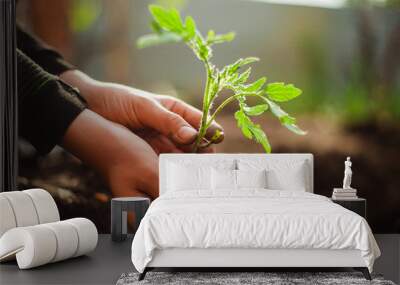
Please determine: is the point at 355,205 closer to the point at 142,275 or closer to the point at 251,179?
the point at 251,179

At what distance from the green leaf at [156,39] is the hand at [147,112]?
512mm

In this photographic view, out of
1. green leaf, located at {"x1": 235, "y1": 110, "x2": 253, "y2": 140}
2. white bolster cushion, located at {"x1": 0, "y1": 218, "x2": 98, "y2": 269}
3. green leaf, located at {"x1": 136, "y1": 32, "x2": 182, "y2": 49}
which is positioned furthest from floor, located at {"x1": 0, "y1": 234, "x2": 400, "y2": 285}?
green leaf, located at {"x1": 136, "y1": 32, "x2": 182, "y2": 49}

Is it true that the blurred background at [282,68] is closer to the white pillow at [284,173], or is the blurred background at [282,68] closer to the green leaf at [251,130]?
the green leaf at [251,130]

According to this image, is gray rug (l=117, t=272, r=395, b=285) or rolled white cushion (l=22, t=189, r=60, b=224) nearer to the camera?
gray rug (l=117, t=272, r=395, b=285)

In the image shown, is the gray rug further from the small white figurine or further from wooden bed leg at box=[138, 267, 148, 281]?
the small white figurine

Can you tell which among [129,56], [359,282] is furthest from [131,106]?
[359,282]

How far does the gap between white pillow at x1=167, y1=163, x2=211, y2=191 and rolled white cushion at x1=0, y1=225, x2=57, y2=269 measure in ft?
5.46

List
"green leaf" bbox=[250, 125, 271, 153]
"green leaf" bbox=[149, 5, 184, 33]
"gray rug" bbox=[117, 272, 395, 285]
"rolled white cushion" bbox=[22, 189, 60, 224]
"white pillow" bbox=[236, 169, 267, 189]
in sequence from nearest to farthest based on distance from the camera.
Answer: "gray rug" bbox=[117, 272, 395, 285]
"rolled white cushion" bbox=[22, 189, 60, 224]
"white pillow" bbox=[236, 169, 267, 189]
"green leaf" bbox=[149, 5, 184, 33]
"green leaf" bbox=[250, 125, 271, 153]

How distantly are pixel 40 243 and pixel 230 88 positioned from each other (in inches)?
112

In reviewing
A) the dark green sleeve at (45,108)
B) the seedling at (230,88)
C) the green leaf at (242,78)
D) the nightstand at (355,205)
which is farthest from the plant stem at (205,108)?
the nightstand at (355,205)

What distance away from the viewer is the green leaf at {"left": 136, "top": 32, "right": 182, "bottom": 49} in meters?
6.66

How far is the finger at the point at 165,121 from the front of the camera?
6.83 metres

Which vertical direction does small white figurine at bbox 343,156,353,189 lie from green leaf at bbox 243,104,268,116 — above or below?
below

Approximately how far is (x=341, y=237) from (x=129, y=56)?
3.40 m
